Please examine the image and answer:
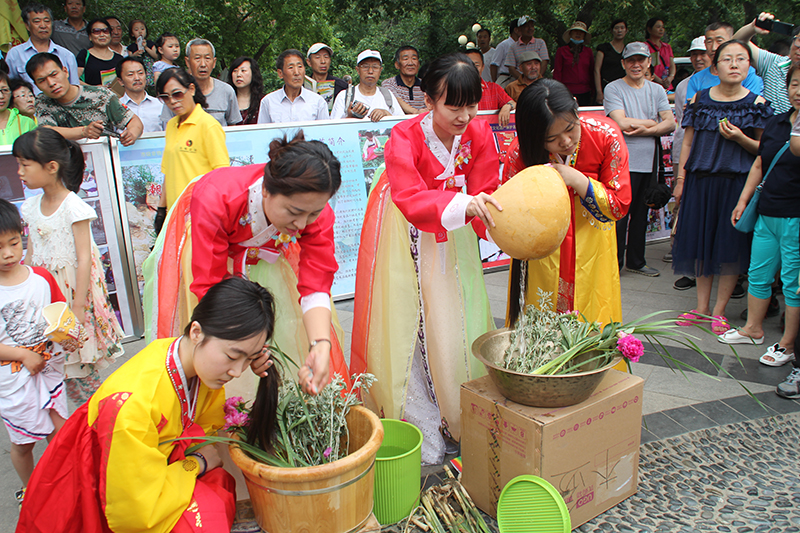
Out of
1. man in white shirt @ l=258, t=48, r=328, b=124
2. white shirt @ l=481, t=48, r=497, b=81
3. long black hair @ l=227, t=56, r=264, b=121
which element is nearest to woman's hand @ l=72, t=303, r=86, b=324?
man in white shirt @ l=258, t=48, r=328, b=124

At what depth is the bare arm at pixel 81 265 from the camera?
2.71m

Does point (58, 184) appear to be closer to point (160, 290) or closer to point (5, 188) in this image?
point (160, 290)

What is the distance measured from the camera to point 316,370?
1844mm

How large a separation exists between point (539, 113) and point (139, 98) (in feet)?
12.8

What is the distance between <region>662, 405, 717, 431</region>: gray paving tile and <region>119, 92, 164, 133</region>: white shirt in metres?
4.37

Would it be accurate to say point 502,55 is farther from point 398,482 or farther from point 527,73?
point 398,482

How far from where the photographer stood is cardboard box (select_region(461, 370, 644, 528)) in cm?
194

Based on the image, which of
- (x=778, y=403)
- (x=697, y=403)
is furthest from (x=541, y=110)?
(x=778, y=403)

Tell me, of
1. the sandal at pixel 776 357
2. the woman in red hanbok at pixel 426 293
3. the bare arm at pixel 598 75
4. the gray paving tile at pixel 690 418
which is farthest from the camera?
the bare arm at pixel 598 75

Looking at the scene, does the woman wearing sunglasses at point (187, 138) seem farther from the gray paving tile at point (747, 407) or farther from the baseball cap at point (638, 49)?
the baseball cap at point (638, 49)

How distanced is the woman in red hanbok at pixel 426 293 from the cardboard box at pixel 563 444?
37 centimetres

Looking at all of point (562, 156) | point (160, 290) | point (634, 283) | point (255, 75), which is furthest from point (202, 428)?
point (255, 75)

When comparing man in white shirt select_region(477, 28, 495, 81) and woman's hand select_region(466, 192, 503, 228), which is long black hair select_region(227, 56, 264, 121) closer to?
man in white shirt select_region(477, 28, 495, 81)

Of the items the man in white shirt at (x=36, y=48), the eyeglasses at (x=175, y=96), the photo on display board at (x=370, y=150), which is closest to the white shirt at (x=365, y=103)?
the photo on display board at (x=370, y=150)
